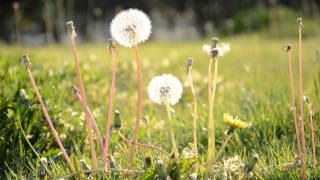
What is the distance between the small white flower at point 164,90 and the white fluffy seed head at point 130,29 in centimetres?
15

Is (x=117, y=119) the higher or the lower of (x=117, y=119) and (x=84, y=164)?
the higher

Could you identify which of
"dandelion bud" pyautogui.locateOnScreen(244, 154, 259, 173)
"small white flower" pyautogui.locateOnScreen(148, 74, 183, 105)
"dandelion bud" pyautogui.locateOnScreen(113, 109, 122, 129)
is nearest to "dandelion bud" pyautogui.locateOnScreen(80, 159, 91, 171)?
"dandelion bud" pyautogui.locateOnScreen(113, 109, 122, 129)

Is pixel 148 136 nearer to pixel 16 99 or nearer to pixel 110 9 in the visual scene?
pixel 16 99

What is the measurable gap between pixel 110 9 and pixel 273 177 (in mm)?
25009

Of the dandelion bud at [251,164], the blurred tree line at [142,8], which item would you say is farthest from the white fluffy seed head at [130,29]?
the blurred tree line at [142,8]

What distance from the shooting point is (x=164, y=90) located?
176 cm

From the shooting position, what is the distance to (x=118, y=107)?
4.09 metres

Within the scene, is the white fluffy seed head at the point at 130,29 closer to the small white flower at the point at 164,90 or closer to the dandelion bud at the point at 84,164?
the small white flower at the point at 164,90

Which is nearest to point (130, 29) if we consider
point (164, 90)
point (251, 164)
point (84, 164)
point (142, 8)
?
point (164, 90)

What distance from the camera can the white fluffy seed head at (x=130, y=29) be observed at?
68.4 inches

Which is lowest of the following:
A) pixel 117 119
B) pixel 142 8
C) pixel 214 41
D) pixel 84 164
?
pixel 84 164

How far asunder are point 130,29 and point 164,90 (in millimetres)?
217

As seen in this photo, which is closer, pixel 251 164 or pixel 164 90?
pixel 251 164

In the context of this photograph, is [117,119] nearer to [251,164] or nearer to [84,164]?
[84,164]
